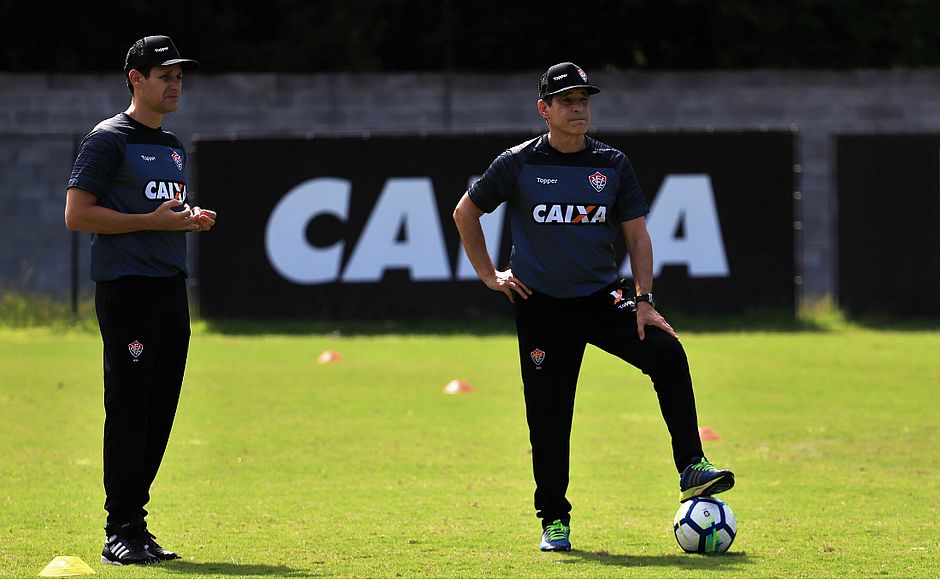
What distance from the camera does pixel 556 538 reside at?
7.14 m

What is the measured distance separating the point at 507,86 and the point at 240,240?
5512 millimetres

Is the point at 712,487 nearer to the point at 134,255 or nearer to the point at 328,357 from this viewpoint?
the point at 134,255

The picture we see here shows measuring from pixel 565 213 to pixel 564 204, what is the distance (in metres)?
0.04

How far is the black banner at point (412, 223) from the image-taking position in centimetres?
2084

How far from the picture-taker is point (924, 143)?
69.3 ft

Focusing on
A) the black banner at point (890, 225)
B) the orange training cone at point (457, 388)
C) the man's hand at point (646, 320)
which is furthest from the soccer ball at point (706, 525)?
the black banner at point (890, 225)

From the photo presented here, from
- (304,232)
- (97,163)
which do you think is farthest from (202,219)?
(304,232)

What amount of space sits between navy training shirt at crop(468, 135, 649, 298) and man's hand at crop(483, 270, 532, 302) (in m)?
0.06

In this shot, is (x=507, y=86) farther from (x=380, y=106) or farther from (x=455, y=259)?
(x=455, y=259)

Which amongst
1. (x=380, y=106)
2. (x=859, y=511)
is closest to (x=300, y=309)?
(x=380, y=106)

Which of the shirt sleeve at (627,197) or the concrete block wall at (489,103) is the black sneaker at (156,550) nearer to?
the shirt sleeve at (627,197)

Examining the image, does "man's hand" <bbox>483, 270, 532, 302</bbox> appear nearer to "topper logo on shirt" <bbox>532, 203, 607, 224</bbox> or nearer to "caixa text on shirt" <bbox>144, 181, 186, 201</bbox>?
"topper logo on shirt" <bbox>532, 203, 607, 224</bbox>

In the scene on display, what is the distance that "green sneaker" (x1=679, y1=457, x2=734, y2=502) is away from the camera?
22.5ft

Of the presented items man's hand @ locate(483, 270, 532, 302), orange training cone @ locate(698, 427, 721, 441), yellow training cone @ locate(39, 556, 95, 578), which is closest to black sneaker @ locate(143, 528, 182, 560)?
yellow training cone @ locate(39, 556, 95, 578)
